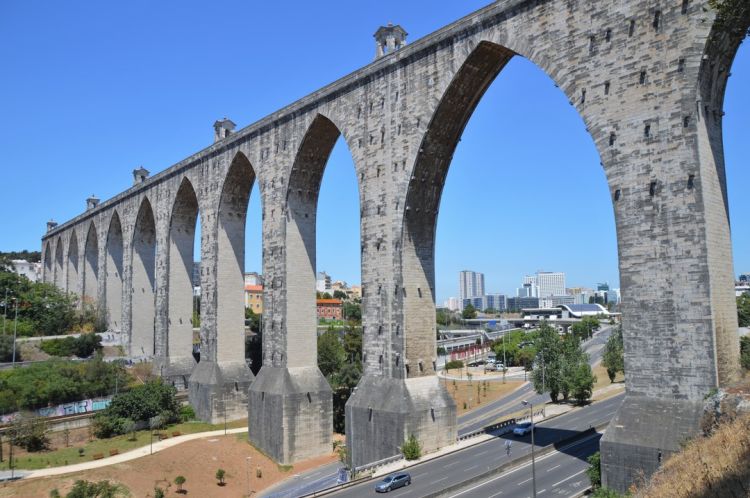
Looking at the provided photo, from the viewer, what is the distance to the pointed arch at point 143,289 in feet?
191

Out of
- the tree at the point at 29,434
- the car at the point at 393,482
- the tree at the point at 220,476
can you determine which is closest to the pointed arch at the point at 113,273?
the tree at the point at 29,434

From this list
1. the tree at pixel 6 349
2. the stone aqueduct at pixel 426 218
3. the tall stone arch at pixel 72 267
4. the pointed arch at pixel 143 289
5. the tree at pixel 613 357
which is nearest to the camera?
the stone aqueduct at pixel 426 218

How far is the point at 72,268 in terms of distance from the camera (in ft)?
272

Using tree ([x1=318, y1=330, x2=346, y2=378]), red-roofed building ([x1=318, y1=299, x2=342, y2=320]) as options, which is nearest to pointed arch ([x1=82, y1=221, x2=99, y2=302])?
tree ([x1=318, y1=330, x2=346, y2=378])

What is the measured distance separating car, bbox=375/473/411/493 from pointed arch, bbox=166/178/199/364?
3065 centimetres

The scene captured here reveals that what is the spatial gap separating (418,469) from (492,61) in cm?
1871

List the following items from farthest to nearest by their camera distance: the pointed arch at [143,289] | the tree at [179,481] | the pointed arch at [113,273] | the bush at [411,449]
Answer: the pointed arch at [113,273] < the pointed arch at [143,289] < the tree at [179,481] < the bush at [411,449]

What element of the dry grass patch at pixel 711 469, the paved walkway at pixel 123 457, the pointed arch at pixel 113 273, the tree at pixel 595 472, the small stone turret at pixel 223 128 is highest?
the small stone turret at pixel 223 128

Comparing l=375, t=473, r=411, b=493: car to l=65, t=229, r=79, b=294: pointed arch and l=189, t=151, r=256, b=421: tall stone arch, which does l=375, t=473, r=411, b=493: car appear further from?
l=65, t=229, r=79, b=294: pointed arch

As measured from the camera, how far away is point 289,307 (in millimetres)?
36000

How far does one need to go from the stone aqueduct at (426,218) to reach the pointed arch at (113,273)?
13987mm

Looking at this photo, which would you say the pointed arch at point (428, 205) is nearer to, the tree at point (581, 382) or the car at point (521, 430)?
the car at point (521, 430)

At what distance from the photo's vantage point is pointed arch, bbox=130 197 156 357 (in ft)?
191

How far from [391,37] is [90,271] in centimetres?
6009
